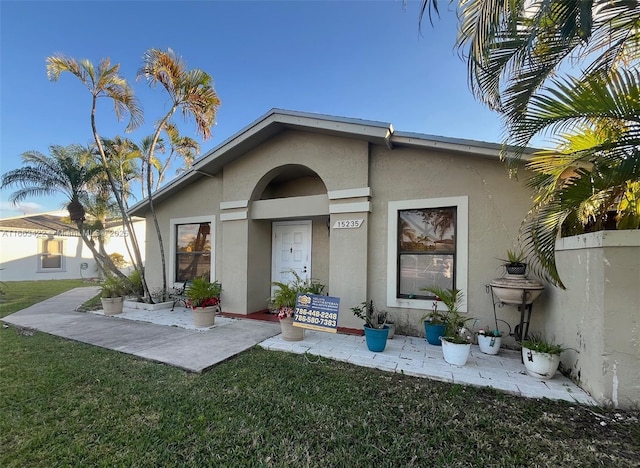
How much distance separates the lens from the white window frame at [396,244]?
5.47 m

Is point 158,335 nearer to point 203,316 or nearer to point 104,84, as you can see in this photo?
point 203,316

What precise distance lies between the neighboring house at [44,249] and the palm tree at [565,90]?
61.5 ft

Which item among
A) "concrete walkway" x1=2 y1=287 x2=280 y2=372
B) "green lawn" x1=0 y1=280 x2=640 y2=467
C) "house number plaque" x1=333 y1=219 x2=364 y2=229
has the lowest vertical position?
"concrete walkway" x1=2 y1=287 x2=280 y2=372

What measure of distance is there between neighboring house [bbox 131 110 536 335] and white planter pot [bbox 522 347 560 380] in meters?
1.30

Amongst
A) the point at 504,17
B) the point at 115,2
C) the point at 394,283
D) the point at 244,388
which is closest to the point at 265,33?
the point at 115,2

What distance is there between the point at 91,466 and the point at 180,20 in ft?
33.2

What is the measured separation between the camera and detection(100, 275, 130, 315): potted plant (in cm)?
802

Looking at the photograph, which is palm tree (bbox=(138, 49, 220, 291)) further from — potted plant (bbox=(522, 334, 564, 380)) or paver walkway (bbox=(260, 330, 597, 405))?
potted plant (bbox=(522, 334, 564, 380))

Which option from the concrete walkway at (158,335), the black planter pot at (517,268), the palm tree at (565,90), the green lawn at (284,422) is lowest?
the concrete walkway at (158,335)

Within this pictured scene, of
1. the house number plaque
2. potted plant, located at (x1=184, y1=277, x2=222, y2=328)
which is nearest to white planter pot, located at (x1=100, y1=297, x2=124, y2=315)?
potted plant, located at (x1=184, y1=277, x2=222, y2=328)

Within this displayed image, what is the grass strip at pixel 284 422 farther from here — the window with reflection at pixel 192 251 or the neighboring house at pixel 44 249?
the neighboring house at pixel 44 249

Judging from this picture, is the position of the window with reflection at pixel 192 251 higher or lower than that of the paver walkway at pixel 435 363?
higher

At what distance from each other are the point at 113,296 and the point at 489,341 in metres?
9.59

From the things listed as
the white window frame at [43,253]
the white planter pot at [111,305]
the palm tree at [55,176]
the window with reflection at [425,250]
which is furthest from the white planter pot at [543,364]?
the white window frame at [43,253]
